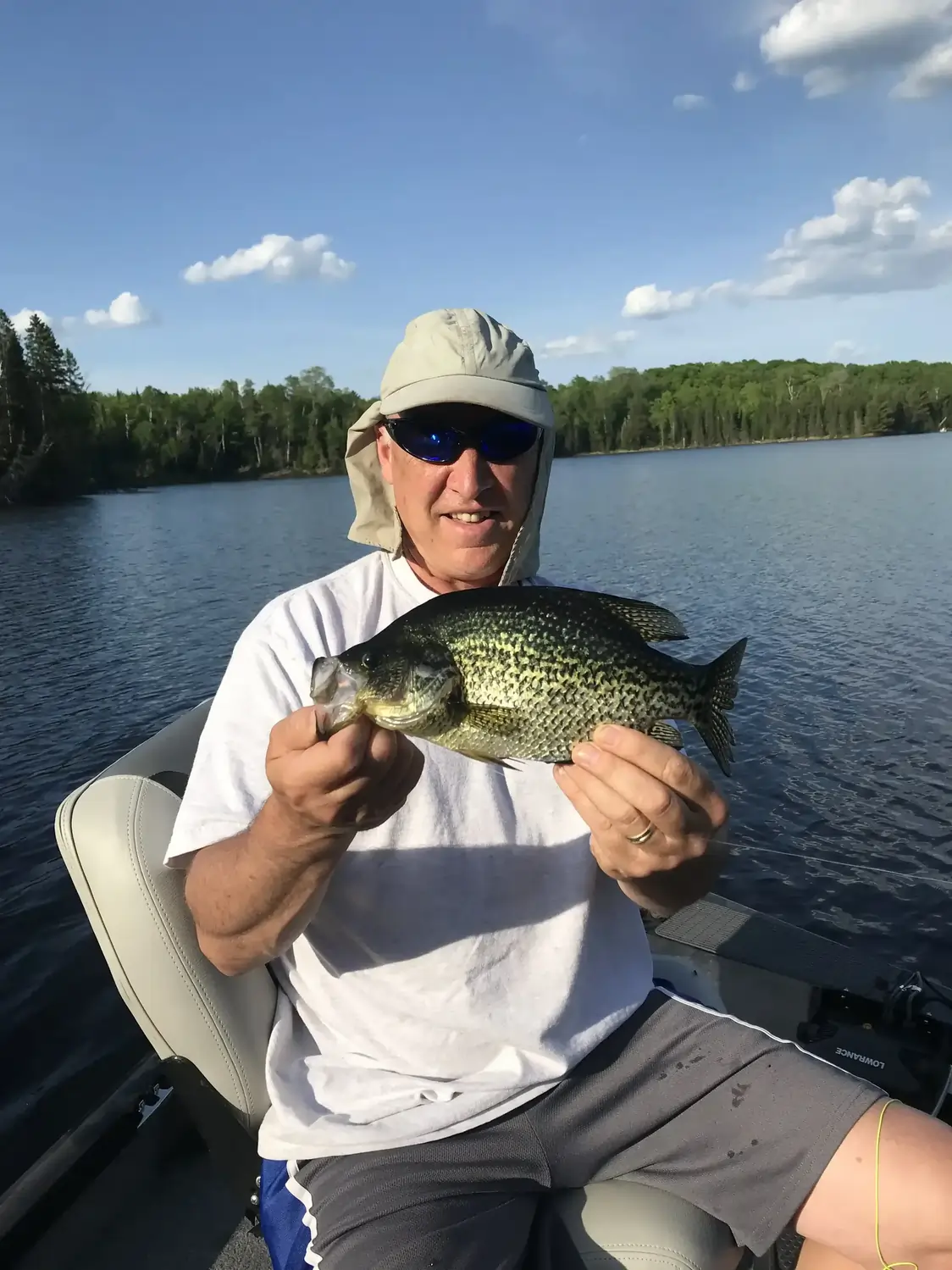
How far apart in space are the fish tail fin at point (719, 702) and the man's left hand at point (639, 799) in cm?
30

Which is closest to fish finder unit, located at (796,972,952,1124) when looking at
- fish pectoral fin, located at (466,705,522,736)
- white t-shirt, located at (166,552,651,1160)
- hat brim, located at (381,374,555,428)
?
white t-shirt, located at (166,552,651,1160)

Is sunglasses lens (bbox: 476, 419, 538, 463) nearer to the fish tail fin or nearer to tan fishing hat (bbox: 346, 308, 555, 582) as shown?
tan fishing hat (bbox: 346, 308, 555, 582)

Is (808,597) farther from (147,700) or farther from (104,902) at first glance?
(104,902)

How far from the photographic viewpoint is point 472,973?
250 centimetres

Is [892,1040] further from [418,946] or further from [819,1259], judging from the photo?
[418,946]

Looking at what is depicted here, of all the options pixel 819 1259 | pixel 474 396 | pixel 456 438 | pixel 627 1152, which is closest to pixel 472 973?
pixel 627 1152

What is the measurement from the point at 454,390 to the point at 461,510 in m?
0.37

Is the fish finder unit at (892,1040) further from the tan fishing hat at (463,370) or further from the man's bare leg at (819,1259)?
the tan fishing hat at (463,370)

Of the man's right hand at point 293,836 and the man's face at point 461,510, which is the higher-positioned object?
the man's face at point 461,510

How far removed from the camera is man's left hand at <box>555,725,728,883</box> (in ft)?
7.15

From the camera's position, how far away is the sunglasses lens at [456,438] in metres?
2.85

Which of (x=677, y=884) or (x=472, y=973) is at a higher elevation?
(x=677, y=884)

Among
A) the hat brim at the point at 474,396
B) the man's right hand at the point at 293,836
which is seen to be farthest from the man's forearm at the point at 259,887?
the hat brim at the point at 474,396

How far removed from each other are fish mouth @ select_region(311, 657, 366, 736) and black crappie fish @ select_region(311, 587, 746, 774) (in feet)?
0.13
